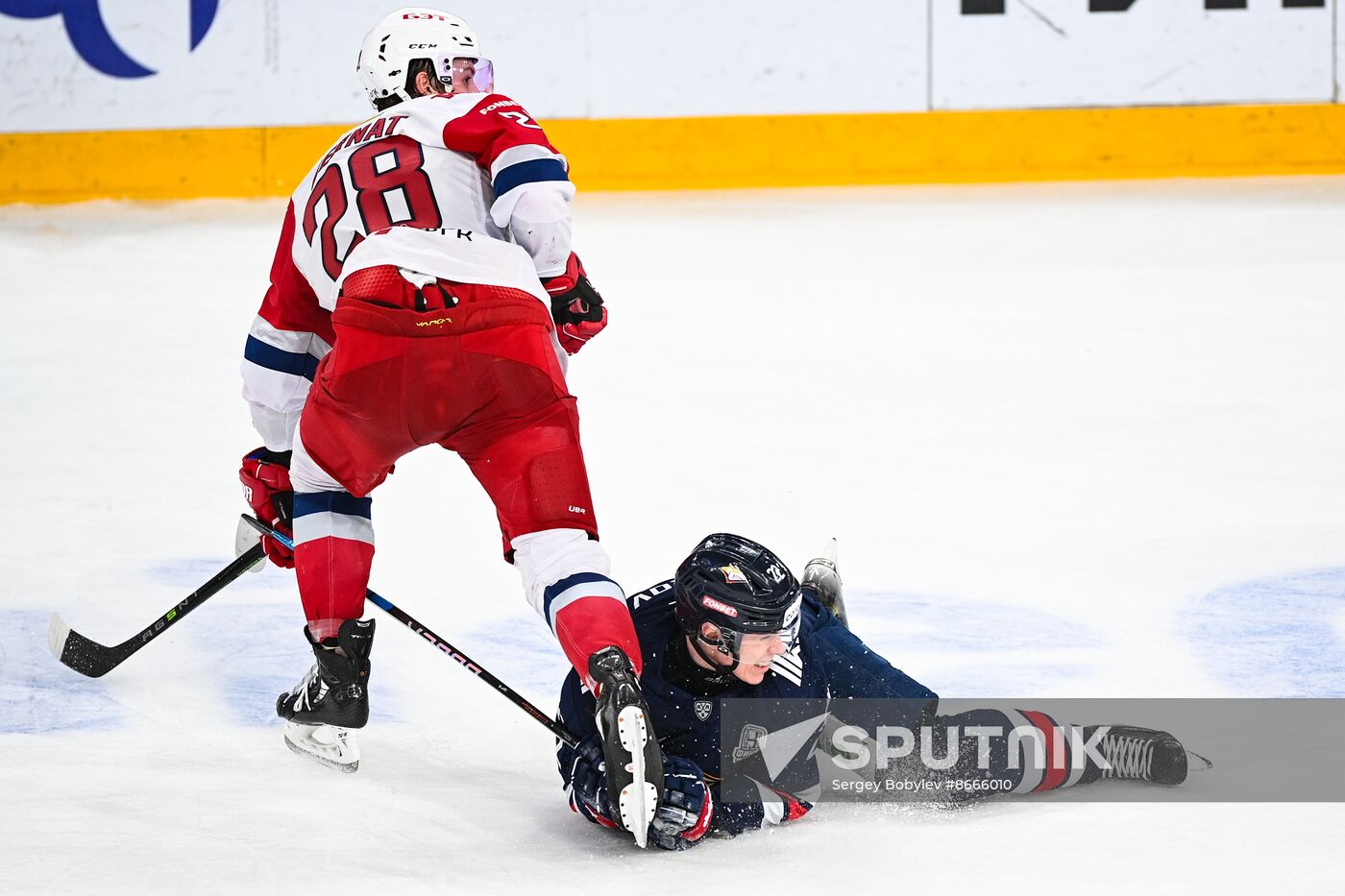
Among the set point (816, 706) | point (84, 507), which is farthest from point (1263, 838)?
point (84, 507)

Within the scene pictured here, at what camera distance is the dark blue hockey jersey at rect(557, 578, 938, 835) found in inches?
89.7

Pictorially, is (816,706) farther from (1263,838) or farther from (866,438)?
(866,438)

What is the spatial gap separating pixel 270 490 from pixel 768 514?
1.34 meters

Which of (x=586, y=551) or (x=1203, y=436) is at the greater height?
(x=586, y=551)

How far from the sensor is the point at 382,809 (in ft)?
7.75

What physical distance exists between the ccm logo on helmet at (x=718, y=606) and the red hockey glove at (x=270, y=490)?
2.59 ft

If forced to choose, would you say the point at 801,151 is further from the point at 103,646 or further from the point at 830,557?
the point at 103,646

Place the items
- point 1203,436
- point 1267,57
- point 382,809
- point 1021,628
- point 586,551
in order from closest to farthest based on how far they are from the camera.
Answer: point 586,551, point 382,809, point 1021,628, point 1203,436, point 1267,57

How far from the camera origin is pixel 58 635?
2898 mm

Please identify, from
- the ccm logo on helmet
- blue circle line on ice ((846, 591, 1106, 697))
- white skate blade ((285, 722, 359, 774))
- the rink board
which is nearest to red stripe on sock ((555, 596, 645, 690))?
the ccm logo on helmet

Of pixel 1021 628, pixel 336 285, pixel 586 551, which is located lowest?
pixel 1021 628

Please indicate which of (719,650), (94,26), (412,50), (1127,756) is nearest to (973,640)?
(1127,756)

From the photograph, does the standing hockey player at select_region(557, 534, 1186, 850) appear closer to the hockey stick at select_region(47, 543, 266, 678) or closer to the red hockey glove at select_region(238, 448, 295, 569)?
the red hockey glove at select_region(238, 448, 295, 569)

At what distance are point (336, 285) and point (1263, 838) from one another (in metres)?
1.47
